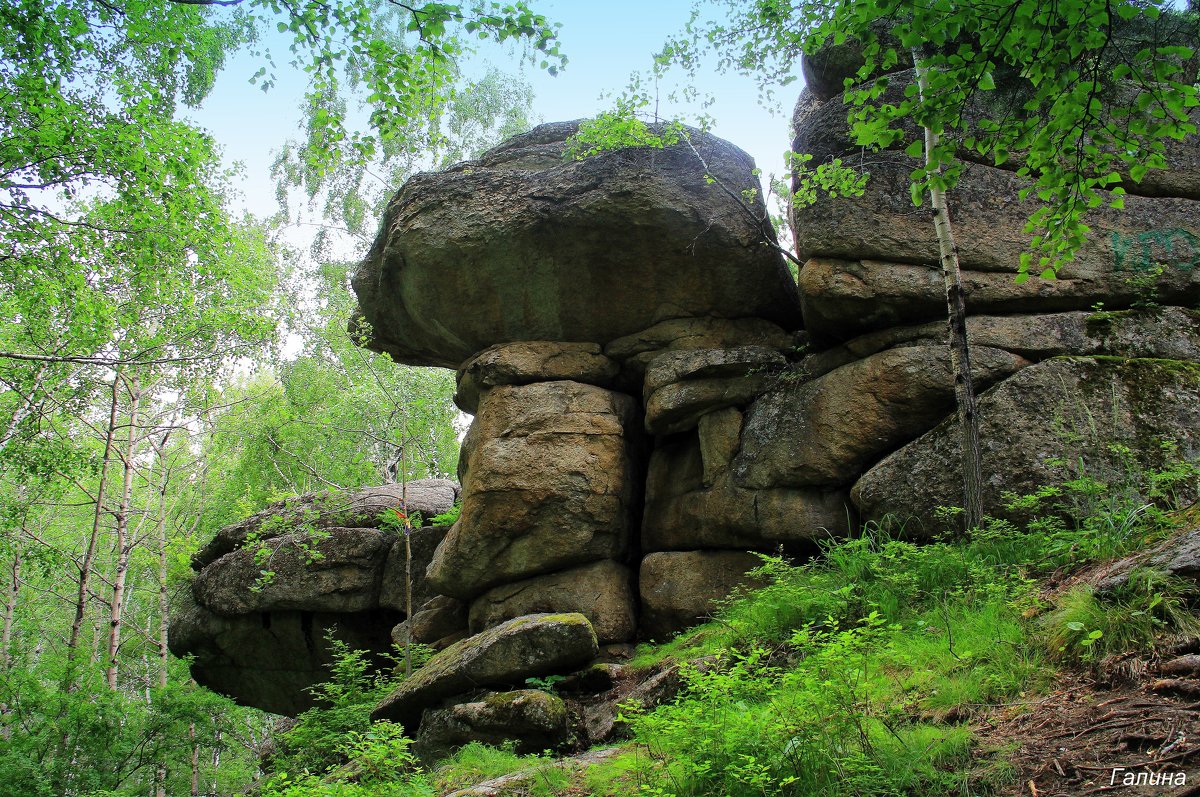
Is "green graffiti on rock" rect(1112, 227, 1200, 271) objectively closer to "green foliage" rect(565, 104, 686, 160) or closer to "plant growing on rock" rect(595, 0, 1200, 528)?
"plant growing on rock" rect(595, 0, 1200, 528)

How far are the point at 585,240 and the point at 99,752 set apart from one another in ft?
31.5

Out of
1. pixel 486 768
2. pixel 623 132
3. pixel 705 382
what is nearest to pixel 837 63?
pixel 623 132

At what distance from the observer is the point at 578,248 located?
440 inches

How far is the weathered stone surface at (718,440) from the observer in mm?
10352

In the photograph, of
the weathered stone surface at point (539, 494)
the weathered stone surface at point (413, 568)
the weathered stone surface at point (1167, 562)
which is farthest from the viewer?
the weathered stone surface at point (413, 568)

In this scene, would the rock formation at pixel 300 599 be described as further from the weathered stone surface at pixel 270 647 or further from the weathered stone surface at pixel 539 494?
the weathered stone surface at pixel 539 494

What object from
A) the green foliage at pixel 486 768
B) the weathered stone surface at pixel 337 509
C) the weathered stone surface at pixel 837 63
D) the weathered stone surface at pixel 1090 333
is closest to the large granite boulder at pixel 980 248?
the weathered stone surface at pixel 1090 333

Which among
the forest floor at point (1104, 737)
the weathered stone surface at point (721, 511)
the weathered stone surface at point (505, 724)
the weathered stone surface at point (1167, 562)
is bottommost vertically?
the weathered stone surface at point (505, 724)

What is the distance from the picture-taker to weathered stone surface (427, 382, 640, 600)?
10531 mm

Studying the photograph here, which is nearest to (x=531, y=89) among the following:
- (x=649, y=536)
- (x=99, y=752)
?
(x=649, y=536)

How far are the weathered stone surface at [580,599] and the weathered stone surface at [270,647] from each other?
12.5 ft

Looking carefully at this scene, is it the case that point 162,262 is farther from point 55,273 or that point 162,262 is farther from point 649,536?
point 649,536

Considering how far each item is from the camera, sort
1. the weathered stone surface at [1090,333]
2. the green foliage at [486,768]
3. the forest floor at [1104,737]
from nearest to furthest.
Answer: the forest floor at [1104,737], the green foliage at [486,768], the weathered stone surface at [1090,333]

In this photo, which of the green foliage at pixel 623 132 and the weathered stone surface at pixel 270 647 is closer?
the green foliage at pixel 623 132
